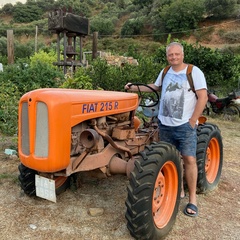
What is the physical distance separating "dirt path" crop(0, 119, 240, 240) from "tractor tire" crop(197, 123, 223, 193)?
0.13 metres

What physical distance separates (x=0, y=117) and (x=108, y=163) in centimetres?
386

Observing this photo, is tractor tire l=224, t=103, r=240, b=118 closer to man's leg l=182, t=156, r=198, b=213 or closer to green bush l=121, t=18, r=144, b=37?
man's leg l=182, t=156, r=198, b=213

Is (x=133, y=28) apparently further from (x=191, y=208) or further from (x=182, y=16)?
(x=191, y=208)

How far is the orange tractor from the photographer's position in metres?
2.43

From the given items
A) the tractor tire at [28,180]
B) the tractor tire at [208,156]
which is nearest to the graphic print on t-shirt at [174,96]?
the tractor tire at [208,156]

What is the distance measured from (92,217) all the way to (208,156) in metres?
1.75

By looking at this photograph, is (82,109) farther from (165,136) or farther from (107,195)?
(107,195)

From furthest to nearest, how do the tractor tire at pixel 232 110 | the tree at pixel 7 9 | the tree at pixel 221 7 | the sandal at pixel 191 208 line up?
the tree at pixel 7 9 < the tree at pixel 221 7 < the tractor tire at pixel 232 110 < the sandal at pixel 191 208

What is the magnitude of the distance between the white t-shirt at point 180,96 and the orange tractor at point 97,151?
0.36m

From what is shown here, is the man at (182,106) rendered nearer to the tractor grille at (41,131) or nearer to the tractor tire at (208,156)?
the tractor tire at (208,156)

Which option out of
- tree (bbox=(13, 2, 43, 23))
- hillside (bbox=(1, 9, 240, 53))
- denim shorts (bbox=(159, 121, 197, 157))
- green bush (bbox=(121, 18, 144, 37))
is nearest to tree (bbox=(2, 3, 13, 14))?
tree (bbox=(13, 2, 43, 23))

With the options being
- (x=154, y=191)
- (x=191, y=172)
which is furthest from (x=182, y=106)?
(x=154, y=191)

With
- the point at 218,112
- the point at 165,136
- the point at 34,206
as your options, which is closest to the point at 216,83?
the point at 218,112

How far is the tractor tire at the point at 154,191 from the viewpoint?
2500mm
